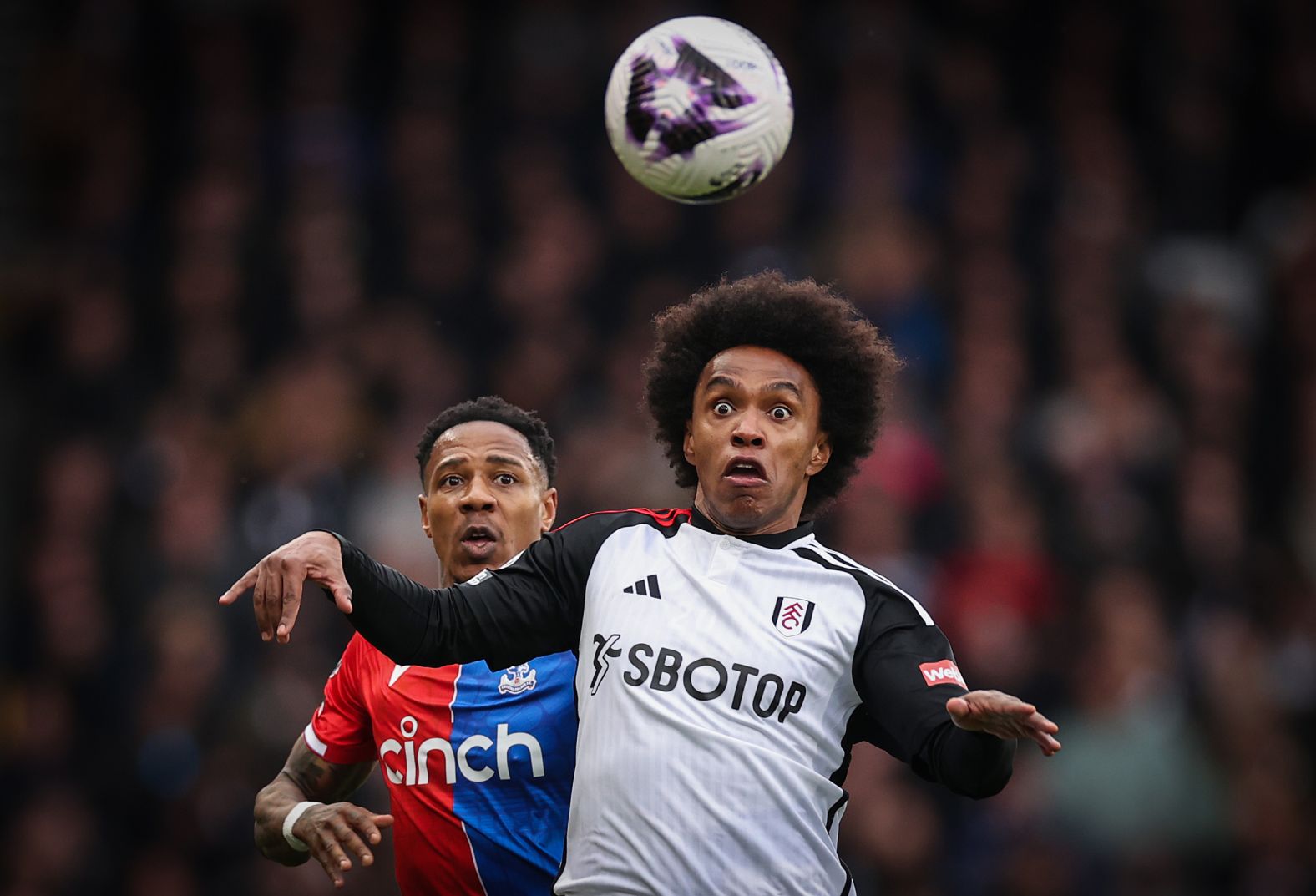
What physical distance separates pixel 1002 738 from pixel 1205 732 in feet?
18.2

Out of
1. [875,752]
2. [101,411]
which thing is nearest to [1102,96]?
[875,752]

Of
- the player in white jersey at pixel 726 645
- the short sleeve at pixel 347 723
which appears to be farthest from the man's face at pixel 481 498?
the player in white jersey at pixel 726 645

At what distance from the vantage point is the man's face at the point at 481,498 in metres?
5.84

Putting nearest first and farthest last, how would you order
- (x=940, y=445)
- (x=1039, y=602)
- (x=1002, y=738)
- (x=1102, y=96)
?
1. (x=1002, y=738)
2. (x=1039, y=602)
3. (x=940, y=445)
4. (x=1102, y=96)

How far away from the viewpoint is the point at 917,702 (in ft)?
14.1

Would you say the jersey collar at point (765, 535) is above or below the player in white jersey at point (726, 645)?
above

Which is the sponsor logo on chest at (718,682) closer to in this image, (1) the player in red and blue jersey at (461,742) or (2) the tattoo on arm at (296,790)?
(1) the player in red and blue jersey at (461,742)

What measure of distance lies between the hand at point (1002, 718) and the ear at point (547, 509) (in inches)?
89.2

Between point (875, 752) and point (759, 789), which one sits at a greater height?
point (759, 789)

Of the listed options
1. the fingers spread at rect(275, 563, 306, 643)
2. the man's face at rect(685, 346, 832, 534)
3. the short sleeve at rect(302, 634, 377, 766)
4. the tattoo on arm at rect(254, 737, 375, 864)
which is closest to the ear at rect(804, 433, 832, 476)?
the man's face at rect(685, 346, 832, 534)

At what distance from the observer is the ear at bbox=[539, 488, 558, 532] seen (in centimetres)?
605

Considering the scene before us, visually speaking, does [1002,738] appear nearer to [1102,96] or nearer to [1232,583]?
[1232,583]

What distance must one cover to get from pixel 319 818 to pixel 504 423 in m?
1.73

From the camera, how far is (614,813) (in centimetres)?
443
